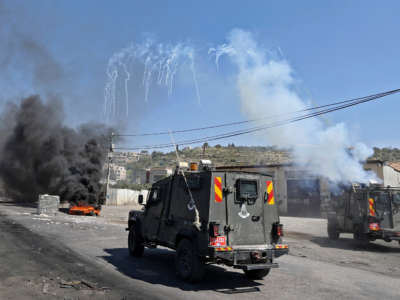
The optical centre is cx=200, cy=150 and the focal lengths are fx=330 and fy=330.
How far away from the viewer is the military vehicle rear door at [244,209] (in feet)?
23.2

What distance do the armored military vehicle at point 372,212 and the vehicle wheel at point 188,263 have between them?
8.71 metres

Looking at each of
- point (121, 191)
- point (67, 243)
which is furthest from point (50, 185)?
point (67, 243)

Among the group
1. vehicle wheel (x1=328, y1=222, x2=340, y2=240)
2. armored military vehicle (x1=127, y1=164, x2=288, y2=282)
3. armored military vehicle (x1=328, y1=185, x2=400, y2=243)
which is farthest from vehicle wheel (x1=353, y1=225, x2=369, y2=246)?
armored military vehicle (x1=127, y1=164, x2=288, y2=282)

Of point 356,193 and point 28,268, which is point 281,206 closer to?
point 356,193

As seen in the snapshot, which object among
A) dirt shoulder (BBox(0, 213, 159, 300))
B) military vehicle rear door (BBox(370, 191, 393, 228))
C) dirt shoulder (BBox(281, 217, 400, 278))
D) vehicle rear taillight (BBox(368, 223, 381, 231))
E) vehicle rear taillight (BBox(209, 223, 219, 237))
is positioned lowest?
dirt shoulder (BBox(281, 217, 400, 278))

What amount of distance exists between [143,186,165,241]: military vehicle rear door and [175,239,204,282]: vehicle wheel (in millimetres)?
1546

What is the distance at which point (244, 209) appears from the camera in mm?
7328

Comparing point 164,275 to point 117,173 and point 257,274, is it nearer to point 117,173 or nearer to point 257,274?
point 257,274

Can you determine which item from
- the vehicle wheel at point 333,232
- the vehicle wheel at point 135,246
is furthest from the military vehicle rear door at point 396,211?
the vehicle wheel at point 135,246

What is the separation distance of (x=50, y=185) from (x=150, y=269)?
33508 mm

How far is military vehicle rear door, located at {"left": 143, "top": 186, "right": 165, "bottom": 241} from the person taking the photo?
8.81 metres

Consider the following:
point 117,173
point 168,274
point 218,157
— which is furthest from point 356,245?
point 117,173

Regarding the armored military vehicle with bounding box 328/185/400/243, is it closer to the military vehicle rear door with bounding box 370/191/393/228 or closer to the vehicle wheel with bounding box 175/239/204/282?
the military vehicle rear door with bounding box 370/191/393/228

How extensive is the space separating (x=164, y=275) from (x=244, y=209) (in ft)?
8.00
